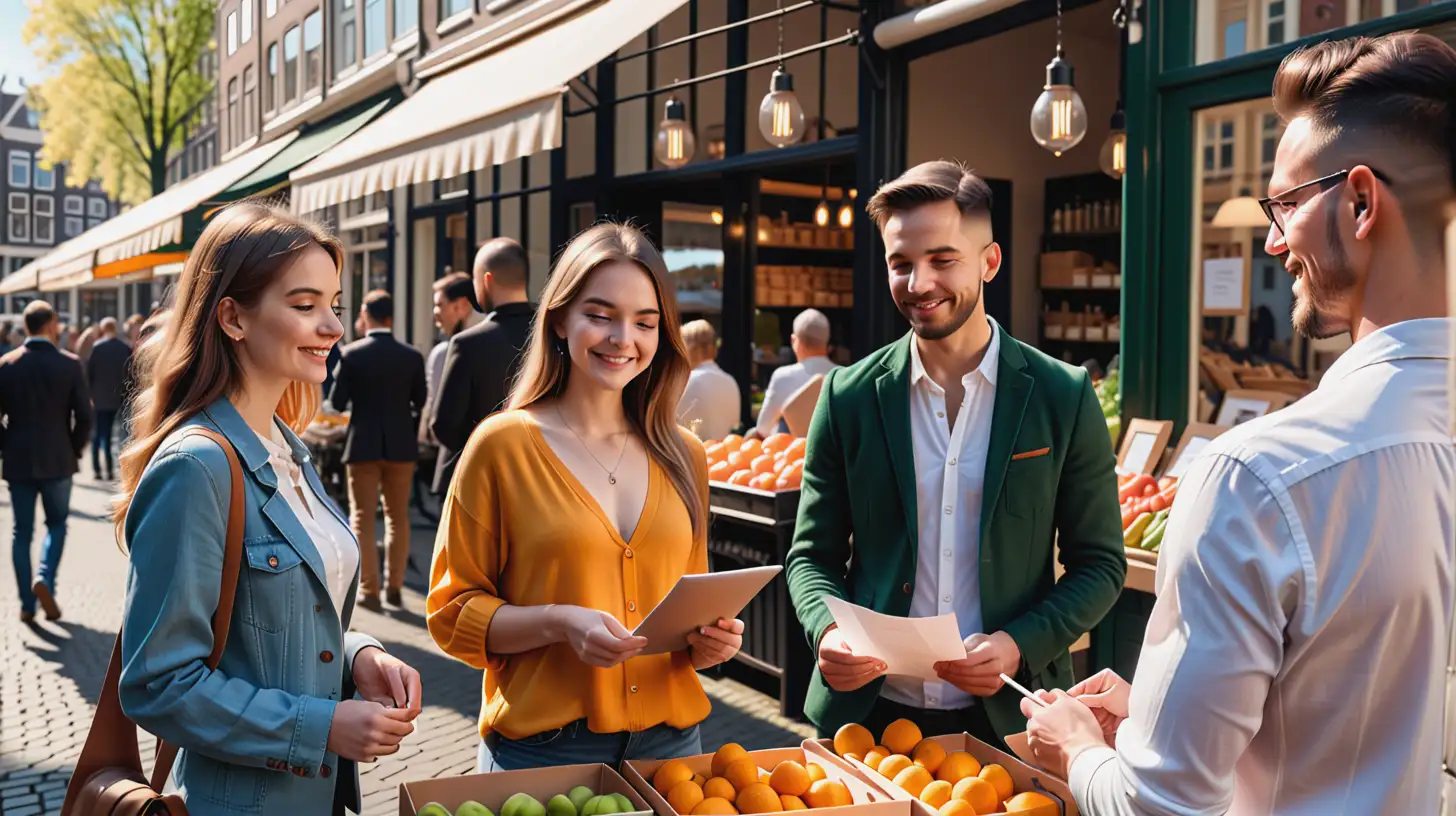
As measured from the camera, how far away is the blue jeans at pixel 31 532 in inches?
296

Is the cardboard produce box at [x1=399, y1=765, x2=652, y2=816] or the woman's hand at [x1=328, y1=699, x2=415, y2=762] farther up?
the woman's hand at [x1=328, y1=699, x2=415, y2=762]

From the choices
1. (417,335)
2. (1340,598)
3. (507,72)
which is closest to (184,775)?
(1340,598)

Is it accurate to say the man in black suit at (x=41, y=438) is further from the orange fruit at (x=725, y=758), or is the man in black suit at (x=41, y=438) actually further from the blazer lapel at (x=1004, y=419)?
the blazer lapel at (x=1004, y=419)

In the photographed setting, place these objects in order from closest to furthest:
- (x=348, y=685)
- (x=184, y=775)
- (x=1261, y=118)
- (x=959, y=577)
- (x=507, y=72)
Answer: (x=184, y=775), (x=348, y=685), (x=959, y=577), (x=1261, y=118), (x=507, y=72)

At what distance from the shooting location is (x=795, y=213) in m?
11.4

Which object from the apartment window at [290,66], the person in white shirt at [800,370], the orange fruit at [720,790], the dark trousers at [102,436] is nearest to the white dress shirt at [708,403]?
the person in white shirt at [800,370]

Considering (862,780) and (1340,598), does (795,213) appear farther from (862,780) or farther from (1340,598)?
(1340,598)

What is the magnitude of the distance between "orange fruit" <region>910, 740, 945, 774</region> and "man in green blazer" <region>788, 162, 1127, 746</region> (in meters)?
0.27

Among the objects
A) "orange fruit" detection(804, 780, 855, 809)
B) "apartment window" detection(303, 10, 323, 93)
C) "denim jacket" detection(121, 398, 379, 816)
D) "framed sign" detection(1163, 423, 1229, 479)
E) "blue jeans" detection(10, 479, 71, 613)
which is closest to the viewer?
"denim jacket" detection(121, 398, 379, 816)

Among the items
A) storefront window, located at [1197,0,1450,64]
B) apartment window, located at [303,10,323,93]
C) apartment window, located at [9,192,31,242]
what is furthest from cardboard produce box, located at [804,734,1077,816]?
apartment window, located at [9,192,31,242]

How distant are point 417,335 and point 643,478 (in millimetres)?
14671

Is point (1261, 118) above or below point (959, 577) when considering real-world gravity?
above

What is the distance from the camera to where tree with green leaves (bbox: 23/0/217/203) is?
1256 inches

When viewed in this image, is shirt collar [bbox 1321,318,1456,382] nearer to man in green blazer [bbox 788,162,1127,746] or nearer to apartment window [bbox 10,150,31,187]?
man in green blazer [bbox 788,162,1127,746]
